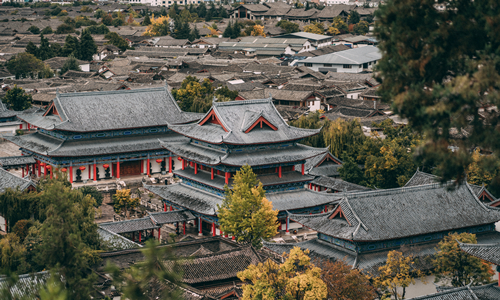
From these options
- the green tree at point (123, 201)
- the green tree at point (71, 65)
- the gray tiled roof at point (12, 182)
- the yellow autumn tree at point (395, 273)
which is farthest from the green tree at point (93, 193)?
the green tree at point (71, 65)

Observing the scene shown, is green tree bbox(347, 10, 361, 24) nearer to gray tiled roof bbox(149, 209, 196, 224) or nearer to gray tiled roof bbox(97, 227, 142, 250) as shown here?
gray tiled roof bbox(149, 209, 196, 224)

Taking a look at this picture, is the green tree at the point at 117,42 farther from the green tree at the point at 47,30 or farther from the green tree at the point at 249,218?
the green tree at the point at 249,218

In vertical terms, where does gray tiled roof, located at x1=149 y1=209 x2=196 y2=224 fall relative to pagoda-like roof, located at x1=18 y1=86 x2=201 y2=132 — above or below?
below

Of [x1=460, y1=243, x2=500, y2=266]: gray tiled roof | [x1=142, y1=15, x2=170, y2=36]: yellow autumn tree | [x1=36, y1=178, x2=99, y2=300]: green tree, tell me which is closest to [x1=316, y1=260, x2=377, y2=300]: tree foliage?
[x1=460, y1=243, x2=500, y2=266]: gray tiled roof

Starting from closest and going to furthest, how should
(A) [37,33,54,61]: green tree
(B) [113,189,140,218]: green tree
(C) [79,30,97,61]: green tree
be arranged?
(B) [113,189,140,218]: green tree → (A) [37,33,54,61]: green tree → (C) [79,30,97,61]: green tree

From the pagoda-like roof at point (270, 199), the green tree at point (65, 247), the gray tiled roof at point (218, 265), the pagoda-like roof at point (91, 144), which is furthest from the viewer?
the pagoda-like roof at point (91, 144)

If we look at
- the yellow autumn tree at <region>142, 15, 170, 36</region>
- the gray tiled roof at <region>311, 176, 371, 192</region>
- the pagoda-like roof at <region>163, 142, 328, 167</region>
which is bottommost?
the yellow autumn tree at <region>142, 15, 170, 36</region>

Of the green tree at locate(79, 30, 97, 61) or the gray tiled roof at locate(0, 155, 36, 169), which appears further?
the green tree at locate(79, 30, 97, 61)
